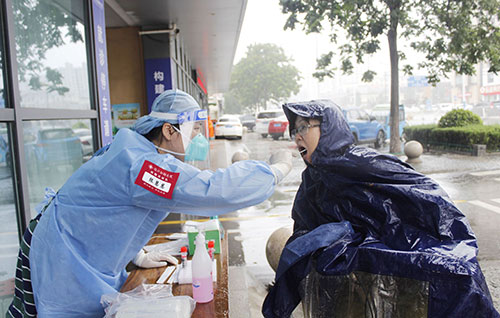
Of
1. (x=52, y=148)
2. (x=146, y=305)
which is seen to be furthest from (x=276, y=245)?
(x=146, y=305)

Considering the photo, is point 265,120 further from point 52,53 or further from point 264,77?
point 264,77

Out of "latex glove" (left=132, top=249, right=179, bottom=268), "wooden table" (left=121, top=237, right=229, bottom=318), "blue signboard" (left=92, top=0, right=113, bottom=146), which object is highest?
"blue signboard" (left=92, top=0, right=113, bottom=146)

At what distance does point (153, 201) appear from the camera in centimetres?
183

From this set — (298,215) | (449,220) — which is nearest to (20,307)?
(298,215)

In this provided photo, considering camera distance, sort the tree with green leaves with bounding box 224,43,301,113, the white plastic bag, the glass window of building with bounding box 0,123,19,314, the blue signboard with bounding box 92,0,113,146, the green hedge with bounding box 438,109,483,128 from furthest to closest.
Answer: the tree with green leaves with bounding box 224,43,301,113 < the green hedge with bounding box 438,109,483,128 < the blue signboard with bounding box 92,0,113,146 < the glass window of building with bounding box 0,123,19,314 < the white plastic bag

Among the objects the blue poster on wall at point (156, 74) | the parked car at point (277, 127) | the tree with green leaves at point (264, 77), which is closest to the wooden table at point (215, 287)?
the blue poster on wall at point (156, 74)

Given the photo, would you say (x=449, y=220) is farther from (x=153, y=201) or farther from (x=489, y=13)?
(x=489, y=13)

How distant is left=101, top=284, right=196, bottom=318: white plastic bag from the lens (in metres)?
1.74

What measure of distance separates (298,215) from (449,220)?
0.84 m

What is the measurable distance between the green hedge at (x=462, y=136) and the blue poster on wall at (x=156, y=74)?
35.4 feet

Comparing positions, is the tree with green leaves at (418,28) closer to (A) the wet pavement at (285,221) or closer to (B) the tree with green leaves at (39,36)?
(A) the wet pavement at (285,221)

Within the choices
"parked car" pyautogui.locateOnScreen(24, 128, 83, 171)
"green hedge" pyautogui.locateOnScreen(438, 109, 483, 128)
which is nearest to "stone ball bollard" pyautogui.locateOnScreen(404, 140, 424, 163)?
"green hedge" pyautogui.locateOnScreen(438, 109, 483, 128)

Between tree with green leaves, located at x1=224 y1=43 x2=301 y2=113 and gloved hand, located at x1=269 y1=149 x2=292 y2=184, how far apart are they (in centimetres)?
5975

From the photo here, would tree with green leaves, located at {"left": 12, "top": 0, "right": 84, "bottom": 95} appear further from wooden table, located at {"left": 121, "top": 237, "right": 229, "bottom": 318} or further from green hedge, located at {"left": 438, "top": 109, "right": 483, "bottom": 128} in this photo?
green hedge, located at {"left": 438, "top": 109, "right": 483, "bottom": 128}
